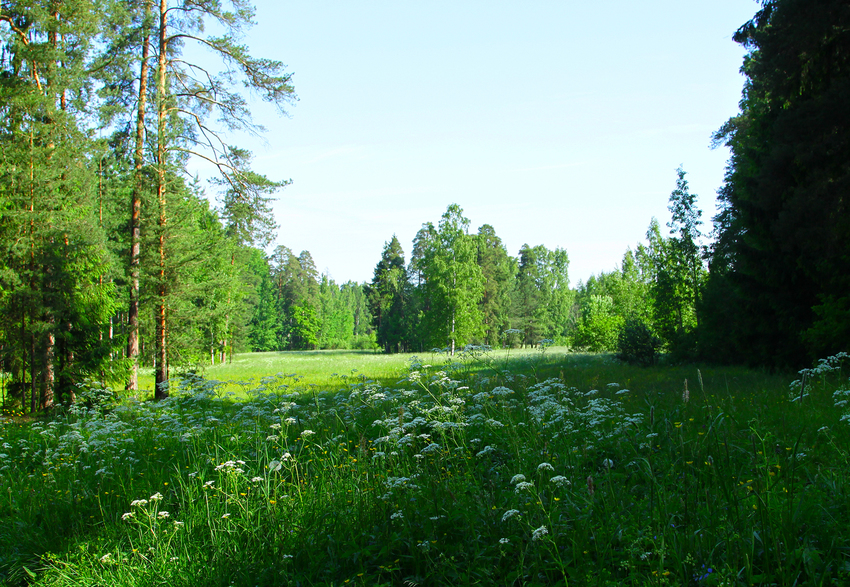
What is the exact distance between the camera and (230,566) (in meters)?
Result: 2.91

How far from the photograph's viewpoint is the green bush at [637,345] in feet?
55.7

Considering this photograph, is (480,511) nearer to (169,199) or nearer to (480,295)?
(169,199)

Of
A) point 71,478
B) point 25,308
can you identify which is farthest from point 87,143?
point 71,478

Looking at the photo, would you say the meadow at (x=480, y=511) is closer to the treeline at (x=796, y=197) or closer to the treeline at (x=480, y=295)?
the treeline at (x=796, y=197)

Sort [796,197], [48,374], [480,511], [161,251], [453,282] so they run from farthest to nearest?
[453,282]
[161,251]
[48,374]
[796,197]
[480,511]

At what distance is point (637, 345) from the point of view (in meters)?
17.1

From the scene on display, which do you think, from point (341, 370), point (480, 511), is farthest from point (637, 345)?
point (480, 511)

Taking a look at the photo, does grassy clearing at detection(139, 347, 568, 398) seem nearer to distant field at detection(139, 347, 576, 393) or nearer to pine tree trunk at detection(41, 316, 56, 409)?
distant field at detection(139, 347, 576, 393)

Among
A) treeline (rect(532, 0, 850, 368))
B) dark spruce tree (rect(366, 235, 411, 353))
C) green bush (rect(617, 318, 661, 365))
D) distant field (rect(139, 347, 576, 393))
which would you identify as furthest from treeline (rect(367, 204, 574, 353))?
treeline (rect(532, 0, 850, 368))

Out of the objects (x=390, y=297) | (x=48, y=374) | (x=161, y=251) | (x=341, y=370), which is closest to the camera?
(x=48, y=374)

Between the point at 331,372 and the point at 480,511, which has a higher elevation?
the point at 480,511

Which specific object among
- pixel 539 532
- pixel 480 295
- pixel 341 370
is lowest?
pixel 341 370

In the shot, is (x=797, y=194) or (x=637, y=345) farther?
(x=637, y=345)

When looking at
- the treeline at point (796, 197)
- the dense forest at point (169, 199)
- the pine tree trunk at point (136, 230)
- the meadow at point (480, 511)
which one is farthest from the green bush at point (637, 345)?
the pine tree trunk at point (136, 230)
